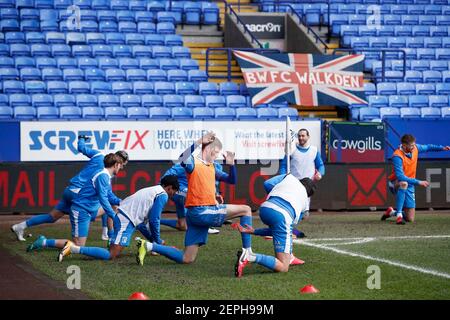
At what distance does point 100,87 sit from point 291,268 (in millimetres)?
13154

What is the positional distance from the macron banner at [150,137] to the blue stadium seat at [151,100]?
1.98 meters

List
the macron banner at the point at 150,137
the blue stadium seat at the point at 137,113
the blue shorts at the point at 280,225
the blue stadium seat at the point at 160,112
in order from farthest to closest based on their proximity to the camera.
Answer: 1. the blue stadium seat at the point at 160,112
2. the blue stadium seat at the point at 137,113
3. the macron banner at the point at 150,137
4. the blue shorts at the point at 280,225

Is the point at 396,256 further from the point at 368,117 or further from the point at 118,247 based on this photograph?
the point at 368,117

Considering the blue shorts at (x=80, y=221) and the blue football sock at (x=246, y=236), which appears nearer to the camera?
the blue football sock at (x=246, y=236)

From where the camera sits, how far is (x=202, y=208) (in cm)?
1277

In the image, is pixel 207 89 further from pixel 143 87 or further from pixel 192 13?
pixel 192 13

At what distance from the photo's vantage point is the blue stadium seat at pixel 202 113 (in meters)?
24.4

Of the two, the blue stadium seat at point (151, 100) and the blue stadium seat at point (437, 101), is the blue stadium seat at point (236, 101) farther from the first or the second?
the blue stadium seat at point (437, 101)

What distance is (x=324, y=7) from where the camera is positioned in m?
30.2

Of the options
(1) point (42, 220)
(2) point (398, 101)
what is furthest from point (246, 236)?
(2) point (398, 101)

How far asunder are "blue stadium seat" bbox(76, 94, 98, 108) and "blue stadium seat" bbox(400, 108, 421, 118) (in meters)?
8.36

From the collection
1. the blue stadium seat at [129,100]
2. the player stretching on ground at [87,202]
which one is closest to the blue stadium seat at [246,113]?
the blue stadium seat at [129,100]

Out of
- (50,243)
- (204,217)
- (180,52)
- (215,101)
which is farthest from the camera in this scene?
(180,52)

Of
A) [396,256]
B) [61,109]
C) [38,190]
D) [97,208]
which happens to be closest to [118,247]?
[97,208]
